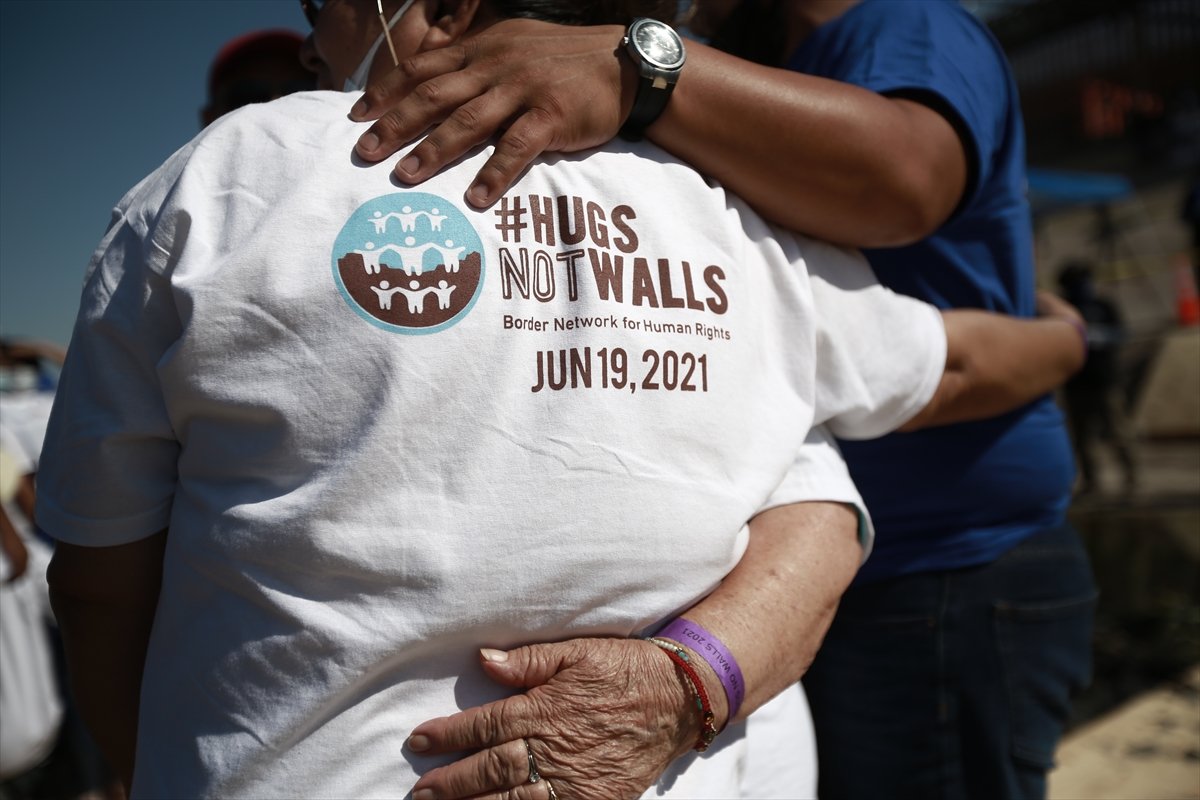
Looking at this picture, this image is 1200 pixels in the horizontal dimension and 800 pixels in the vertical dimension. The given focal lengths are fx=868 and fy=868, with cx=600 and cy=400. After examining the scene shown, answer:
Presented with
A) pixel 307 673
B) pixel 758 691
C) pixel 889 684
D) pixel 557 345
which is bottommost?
pixel 889 684

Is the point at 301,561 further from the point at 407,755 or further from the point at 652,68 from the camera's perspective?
the point at 652,68

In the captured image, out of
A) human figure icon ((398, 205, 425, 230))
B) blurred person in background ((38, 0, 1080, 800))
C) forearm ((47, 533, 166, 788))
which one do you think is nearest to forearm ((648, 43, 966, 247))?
blurred person in background ((38, 0, 1080, 800))

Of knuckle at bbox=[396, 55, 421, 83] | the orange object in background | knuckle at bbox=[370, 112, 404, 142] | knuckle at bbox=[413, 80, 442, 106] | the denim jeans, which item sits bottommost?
A: the orange object in background

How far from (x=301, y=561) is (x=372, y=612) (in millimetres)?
88

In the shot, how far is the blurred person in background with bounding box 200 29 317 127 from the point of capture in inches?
92.7

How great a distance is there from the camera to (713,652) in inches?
39.6

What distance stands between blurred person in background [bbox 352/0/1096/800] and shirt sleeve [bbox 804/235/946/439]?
0.06 m

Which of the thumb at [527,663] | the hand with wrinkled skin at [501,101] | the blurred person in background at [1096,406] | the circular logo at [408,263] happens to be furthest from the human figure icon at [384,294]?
the blurred person in background at [1096,406]

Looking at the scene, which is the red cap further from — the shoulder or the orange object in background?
the orange object in background

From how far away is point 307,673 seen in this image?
0.87 meters

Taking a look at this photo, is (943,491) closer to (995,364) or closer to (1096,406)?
(995,364)

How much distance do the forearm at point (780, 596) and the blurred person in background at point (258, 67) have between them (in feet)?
6.15

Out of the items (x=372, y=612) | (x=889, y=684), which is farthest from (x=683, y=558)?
(x=889, y=684)

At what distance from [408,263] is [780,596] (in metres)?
0.61
